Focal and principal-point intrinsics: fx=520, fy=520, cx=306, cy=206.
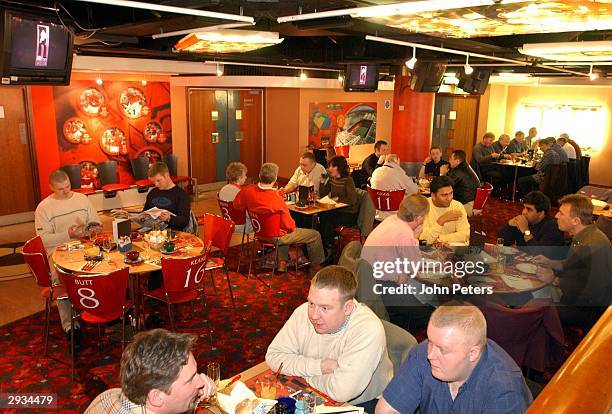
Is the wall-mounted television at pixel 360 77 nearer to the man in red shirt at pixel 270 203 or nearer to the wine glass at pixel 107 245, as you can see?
the man in red shirt at pixel 270 203

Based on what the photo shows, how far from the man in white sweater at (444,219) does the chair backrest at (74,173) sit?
670 cm

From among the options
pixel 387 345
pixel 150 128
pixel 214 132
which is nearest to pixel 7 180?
pixel 150 128

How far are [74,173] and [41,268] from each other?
5277mm

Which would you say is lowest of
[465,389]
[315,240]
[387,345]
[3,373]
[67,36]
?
[3,373]

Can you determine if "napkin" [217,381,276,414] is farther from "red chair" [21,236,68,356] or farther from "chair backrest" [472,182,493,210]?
"chair backrest" [472,182,493,210]

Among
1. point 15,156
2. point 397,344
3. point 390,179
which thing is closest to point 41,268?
point 397,344

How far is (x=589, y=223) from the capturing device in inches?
180

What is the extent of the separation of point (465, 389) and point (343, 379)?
2.02 ft

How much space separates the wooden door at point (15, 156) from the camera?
880 centimetres

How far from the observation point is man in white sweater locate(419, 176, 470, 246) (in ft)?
17.7

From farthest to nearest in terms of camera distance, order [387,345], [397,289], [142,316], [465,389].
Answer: [142,316] < [397,289] < [387,345] < [465,389]

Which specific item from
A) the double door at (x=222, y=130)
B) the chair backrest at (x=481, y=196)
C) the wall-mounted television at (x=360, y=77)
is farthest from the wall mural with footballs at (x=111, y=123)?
the chair backrest at (x=481, y=196)

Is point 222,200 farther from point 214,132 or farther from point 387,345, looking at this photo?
point 214,132

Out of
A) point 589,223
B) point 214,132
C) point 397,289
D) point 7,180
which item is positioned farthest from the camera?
point 214,132
